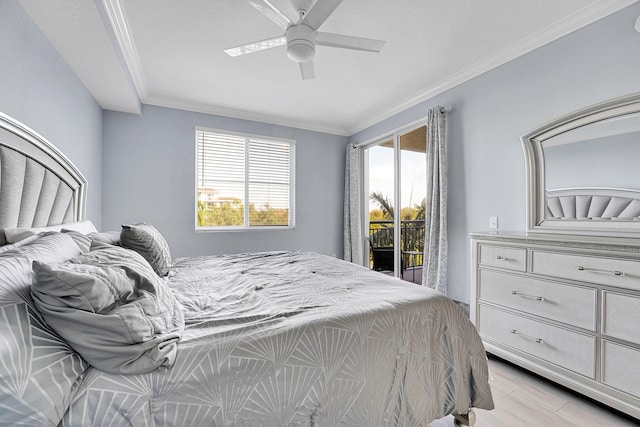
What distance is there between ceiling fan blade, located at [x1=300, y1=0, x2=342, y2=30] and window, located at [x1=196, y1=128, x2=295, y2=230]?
8.26 ft

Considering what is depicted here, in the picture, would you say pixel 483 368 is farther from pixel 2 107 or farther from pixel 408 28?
pixel 2 107

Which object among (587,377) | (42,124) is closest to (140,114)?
(42,124)

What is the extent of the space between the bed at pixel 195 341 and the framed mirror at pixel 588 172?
135 centimetres

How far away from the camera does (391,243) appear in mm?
4219

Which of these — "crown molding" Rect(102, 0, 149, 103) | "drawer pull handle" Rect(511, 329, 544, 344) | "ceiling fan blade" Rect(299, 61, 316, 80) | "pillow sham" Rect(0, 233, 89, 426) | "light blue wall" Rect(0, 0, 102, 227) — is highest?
"crown molding" Rect(102, 0, 149, 103)

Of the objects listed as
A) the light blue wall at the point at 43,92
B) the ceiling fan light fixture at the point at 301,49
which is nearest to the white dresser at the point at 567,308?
the ceiling fan light fixture at the point at 301,49

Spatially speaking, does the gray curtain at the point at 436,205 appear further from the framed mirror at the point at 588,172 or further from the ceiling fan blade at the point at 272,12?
the ceiling fan blade at the point at 272,12

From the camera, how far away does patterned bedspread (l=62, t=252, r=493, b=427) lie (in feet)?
2.66

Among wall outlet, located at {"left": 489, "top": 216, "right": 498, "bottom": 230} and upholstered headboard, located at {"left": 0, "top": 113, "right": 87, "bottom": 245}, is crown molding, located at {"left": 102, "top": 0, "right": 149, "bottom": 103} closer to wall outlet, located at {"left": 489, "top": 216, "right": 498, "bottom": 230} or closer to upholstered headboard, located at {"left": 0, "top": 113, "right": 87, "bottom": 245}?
upholstered headboard, located at {"left": 0, "top": 113, "right": 87, "bottom": 245}

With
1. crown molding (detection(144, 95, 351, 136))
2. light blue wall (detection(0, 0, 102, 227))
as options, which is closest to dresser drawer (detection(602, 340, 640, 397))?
light blue wall (detection(0, 0, 102, 227))

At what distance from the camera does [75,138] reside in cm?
241

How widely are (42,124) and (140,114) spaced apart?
5.65ft

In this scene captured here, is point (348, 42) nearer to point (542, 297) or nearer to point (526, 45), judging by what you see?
point (526, 45)

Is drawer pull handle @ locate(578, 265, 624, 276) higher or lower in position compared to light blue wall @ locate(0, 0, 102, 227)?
lower
